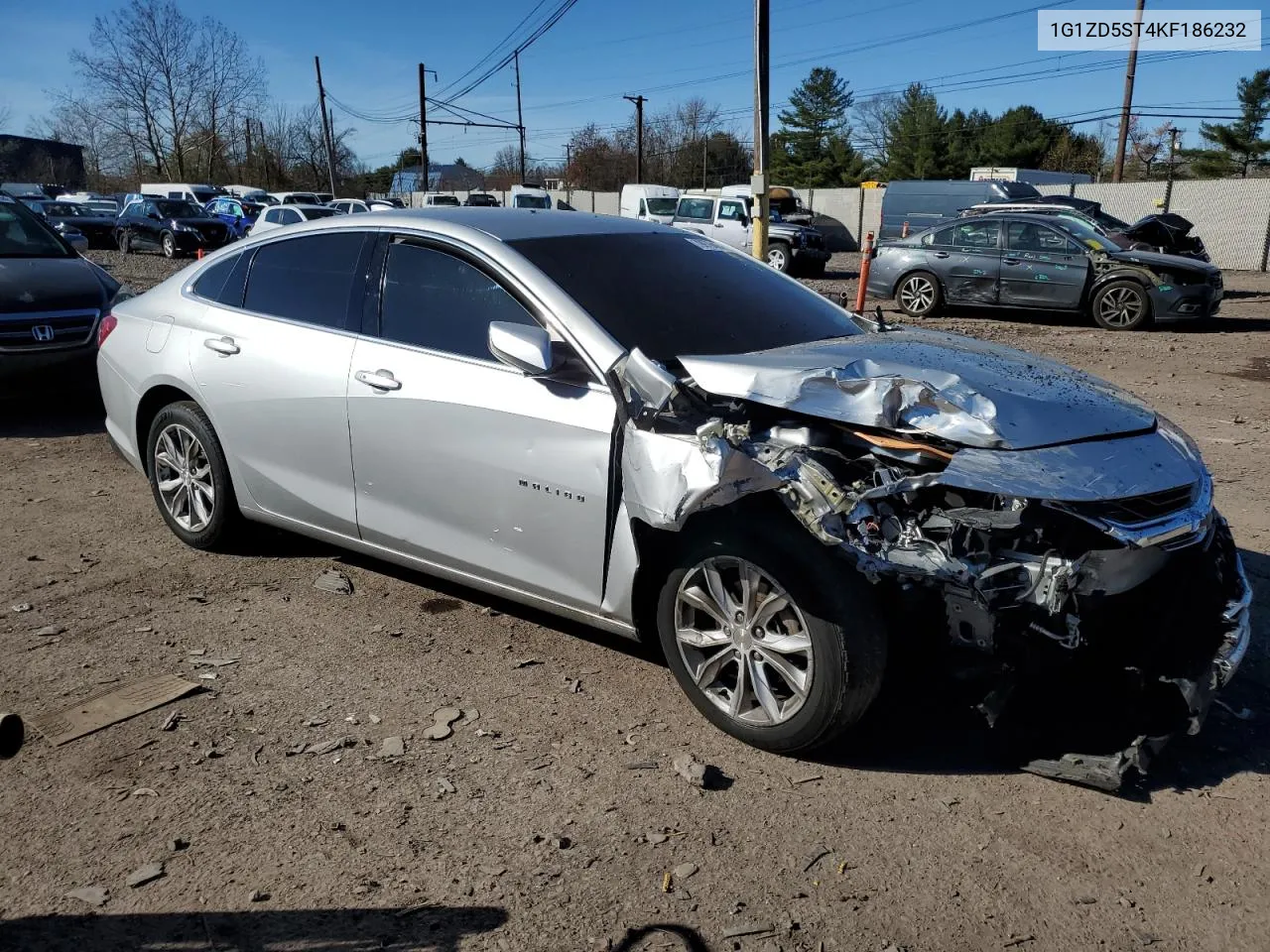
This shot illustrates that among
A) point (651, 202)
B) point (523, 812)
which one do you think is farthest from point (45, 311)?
point (651, 202)

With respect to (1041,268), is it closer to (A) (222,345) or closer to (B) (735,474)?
(A) (222,345)

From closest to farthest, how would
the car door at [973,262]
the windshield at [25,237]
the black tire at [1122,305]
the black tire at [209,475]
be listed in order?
the black tire at [209,475] < the windshield at [25,237] < the black tire at [1122,305] < the car door at [973,262]

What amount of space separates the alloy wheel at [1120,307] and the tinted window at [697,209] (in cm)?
1315

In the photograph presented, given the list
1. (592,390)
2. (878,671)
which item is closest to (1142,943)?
(878,671)

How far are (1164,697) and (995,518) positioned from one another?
84 cm

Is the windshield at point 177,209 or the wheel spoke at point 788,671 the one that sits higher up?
the windshield at point 177,209

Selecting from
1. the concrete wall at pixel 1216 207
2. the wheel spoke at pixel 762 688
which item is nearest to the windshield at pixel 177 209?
the concrete wall at pixel 1216 207

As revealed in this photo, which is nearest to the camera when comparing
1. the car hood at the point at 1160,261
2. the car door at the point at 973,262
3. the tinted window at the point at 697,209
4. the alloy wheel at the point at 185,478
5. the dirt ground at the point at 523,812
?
the dirt ground at the point at 523,812

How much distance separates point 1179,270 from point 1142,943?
1343 centimetres

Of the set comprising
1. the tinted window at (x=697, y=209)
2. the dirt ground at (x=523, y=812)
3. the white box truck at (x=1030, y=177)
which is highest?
the white box truck at (x=1030, y=177)

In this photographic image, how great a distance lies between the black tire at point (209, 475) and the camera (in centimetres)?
479

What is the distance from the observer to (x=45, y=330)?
7734 mm

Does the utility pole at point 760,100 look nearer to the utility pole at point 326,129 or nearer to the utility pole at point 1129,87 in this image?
the utility pole at point 1129,87

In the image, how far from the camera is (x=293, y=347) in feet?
14.4
